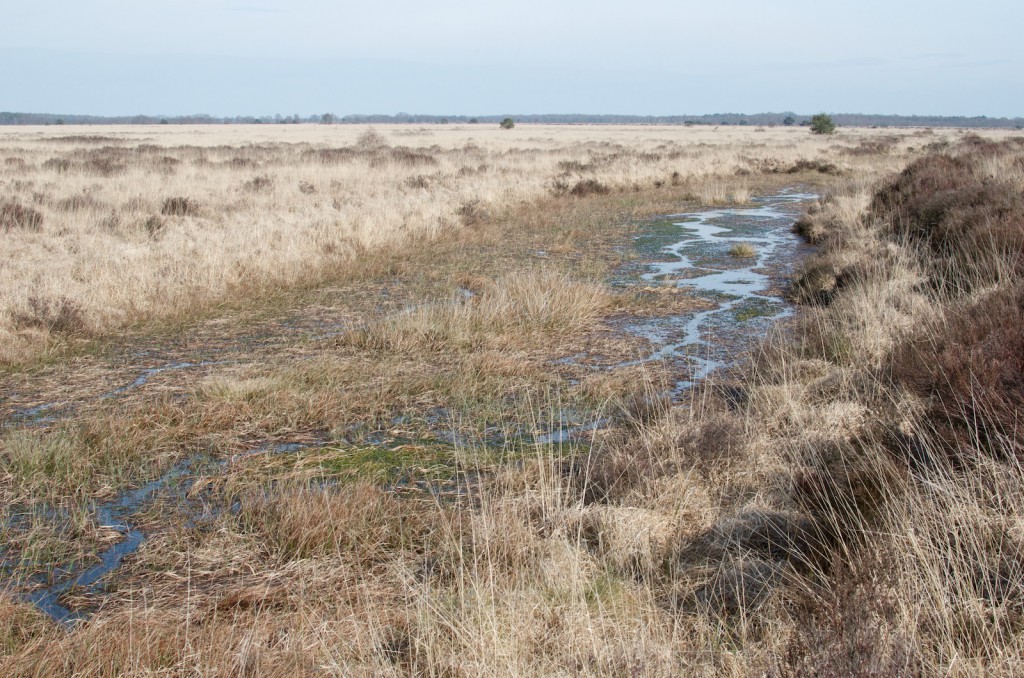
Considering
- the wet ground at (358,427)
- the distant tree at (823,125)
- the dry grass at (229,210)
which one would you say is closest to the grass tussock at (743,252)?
the wet ground at (358,427)

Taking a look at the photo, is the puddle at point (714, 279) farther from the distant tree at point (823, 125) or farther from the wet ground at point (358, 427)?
the distant tree at point (823, 125)

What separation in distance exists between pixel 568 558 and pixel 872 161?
37198 mm

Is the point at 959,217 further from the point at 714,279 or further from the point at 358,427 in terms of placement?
the point at 358,427

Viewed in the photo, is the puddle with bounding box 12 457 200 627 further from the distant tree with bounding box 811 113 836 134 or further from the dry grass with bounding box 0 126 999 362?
the distant tree with bounding box 811 113 836 134

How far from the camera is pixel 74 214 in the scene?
1553cm

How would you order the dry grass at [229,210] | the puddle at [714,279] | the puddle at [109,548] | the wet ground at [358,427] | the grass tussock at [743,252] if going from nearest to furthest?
the puddle at [109,548] → the wet ground at [358,427] → the puddle at [714,279] → the dry grass at [229,210] → the grass tussock at [743,252]

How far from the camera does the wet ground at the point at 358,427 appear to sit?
4.71m

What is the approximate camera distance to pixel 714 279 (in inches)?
497

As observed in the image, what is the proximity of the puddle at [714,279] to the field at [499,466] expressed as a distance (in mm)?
155

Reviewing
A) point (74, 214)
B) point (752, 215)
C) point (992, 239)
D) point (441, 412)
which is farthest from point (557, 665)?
point (752, 215)

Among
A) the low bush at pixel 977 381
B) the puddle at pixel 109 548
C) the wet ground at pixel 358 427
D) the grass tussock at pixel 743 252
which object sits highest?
the low bush at pixel 977 381

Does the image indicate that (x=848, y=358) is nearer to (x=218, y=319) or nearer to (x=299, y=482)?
(x=299, y=482)

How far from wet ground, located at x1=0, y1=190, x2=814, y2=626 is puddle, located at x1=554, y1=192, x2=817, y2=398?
30mm

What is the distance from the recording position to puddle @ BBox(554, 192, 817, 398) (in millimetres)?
8484
